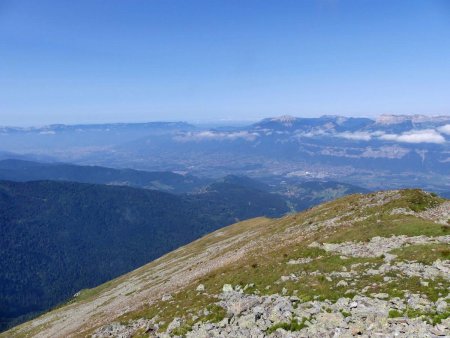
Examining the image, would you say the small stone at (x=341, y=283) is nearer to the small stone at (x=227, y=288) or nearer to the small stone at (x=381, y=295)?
the small stone at (x=381, y=295)

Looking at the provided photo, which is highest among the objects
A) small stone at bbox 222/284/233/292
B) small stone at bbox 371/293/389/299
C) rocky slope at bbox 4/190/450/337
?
small stone at bbox 371/293/389/299

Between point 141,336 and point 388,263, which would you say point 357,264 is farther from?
point 141,336

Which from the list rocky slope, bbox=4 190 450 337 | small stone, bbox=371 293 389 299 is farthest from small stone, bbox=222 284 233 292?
small stone, bbox=371 293 389 299

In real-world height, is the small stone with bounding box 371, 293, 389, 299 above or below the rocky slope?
above

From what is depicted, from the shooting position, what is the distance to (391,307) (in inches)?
927

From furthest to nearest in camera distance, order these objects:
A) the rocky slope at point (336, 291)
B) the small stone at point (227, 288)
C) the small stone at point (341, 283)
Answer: the small stone at point (227, 288) → the small stone at point (341, 283) → the rocky slope at point (336, 291)

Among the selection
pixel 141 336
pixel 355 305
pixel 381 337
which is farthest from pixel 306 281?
pixel 141 336

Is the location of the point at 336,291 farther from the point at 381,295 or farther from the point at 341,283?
the point at 381,295

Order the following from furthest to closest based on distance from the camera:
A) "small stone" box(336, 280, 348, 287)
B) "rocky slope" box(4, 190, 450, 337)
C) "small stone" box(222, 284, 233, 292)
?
"small stone" box(222, 284, 233, 292), "small stone" box(336, 280, 348, 287), "rocky slope" box(4, 190, 450, 337)

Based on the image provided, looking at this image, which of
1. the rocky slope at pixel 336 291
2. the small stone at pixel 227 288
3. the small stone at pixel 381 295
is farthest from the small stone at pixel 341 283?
the small stone at pixel 227 288

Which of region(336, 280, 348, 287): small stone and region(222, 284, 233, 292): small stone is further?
region(222, 284, 233, 292): small stone

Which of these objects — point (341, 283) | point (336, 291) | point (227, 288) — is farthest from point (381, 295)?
point (227, 288)

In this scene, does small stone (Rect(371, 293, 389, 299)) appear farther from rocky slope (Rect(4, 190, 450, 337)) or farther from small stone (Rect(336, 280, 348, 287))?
small stone (Rect(336, 280, 348, 287))

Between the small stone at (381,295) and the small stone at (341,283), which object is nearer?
the small stone at (381,295)
